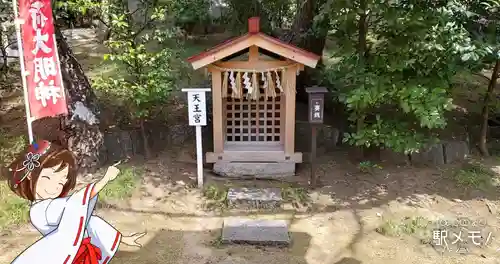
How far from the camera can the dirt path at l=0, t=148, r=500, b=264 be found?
20.9 feet

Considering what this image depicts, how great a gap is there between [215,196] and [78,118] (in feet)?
9.71

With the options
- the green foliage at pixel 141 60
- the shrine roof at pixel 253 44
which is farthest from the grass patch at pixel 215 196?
the shrine roof at pixel 253 44

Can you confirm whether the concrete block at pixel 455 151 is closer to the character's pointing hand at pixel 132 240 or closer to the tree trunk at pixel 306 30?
the tree trunk at pixel 306 30

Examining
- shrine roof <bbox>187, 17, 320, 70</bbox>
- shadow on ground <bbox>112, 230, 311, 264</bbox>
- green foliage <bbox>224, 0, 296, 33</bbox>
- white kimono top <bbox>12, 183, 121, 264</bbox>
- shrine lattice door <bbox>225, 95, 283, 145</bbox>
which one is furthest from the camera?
green foliage <bbox>224, 0, 296, 33</bbox>

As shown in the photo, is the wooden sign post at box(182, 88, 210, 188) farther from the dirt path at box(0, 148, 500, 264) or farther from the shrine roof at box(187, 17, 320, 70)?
the dirt path at box(0, 148, 500, 264)

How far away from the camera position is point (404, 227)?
711 cm

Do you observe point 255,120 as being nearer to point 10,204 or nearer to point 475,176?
point 475,176

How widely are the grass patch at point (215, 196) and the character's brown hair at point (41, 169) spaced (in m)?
3.53

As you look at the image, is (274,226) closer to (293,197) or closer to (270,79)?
(293,197)

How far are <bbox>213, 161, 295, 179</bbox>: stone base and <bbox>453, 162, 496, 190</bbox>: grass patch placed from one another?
3.07 m

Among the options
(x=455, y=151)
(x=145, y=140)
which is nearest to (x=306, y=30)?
(x=455, y=151)

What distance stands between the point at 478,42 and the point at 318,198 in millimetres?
3680

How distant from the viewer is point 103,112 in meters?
10.2

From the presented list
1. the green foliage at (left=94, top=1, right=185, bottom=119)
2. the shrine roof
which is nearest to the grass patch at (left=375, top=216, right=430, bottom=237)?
the shrine roof
